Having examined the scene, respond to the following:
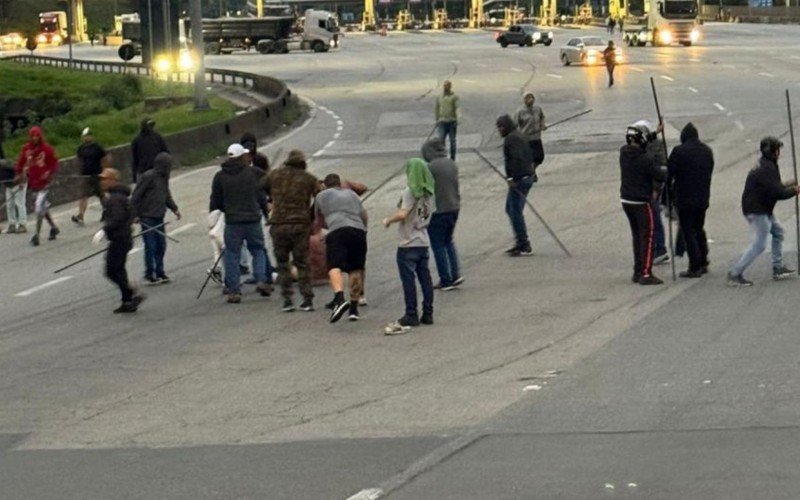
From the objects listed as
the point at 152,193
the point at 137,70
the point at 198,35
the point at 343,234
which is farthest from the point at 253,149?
the point at 137,70

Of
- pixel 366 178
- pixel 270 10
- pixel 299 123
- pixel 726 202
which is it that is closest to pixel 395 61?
pixel 299 123

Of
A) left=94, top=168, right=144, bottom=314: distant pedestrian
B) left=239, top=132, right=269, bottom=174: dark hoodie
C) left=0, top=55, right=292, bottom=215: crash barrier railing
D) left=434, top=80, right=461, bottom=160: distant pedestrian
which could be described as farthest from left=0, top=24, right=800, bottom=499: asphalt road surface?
left=434, top=80, right=461, bottom=160: distant pedestrian

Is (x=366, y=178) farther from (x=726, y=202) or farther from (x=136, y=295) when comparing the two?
(x=136, y=295)

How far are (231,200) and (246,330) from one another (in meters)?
1.86

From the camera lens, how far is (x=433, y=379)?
13812mm

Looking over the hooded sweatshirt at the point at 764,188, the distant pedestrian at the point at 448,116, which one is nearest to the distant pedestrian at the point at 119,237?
the hooded sweatshirt at the point at 764,188

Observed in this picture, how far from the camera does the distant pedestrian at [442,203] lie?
1781 centimetres

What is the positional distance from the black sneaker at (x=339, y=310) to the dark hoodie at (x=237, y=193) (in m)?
1.85

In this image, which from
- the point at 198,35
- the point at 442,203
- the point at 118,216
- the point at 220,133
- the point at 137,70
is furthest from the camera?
the point at 137,70

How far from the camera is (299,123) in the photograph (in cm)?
4706

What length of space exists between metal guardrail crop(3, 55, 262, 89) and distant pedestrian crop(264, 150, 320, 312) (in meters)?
43.7

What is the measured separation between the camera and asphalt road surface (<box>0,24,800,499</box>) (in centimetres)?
1047

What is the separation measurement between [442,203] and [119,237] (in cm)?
345

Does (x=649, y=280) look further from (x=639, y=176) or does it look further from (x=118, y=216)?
(x=118, y=216)
